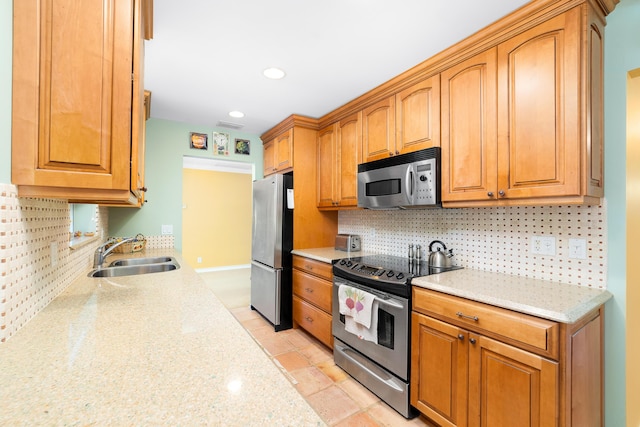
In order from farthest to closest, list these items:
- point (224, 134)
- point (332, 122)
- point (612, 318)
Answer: point (224, 134), point (332, 122), point (612, 318)

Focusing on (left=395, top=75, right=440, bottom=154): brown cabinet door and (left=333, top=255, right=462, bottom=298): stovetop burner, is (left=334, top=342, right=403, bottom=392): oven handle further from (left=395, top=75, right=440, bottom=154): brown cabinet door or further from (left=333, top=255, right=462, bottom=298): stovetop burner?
(left=395, top=75, right=440, bottom=154): brown cabinet door

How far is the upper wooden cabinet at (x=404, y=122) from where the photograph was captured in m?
2.03

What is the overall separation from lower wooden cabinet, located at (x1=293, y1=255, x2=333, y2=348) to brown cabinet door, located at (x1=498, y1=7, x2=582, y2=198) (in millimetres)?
1606

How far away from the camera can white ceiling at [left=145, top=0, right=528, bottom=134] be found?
60.2 inches

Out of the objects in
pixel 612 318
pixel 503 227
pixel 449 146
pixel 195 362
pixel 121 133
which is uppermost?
pixel 449 146

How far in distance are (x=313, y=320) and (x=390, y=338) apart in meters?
1.06

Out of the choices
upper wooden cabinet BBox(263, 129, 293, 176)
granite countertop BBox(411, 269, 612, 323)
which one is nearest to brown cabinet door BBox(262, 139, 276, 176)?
upper wooden cabinet BBox(263, 129, 293, 176)

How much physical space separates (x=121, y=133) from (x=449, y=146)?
183 cm

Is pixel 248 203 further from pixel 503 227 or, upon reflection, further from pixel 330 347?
pixel 503 227

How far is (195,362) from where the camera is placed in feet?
2.54

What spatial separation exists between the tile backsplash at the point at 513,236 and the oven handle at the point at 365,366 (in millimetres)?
978

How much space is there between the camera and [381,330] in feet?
6.39

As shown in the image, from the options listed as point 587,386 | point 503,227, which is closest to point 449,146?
point 503,227

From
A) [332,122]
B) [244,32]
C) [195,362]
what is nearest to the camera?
[195,362]
